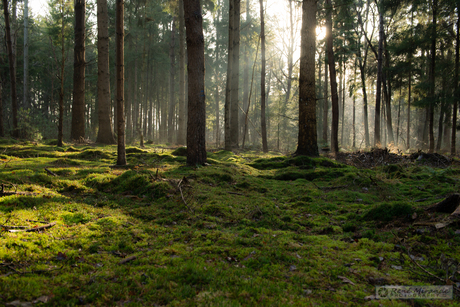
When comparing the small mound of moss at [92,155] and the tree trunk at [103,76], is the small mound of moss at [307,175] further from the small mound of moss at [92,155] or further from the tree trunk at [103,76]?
the tree trunk at [103,76]

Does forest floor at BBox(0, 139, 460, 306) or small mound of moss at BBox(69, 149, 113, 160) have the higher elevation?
small mound of moss at BBox(69, 149, 113, 160)

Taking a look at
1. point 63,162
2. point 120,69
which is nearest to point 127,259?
point 120,69

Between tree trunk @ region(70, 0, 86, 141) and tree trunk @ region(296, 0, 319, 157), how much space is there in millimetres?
10609

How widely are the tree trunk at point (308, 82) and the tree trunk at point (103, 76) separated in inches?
375

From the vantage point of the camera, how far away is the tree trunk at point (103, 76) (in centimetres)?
1241

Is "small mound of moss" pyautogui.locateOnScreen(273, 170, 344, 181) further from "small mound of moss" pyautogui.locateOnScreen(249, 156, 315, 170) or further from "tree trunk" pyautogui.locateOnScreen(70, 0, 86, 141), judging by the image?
"tree trunk" pyautogui.locateOnScreen(70, 0, 86, 141)

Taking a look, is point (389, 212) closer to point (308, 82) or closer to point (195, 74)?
point (195, 74)

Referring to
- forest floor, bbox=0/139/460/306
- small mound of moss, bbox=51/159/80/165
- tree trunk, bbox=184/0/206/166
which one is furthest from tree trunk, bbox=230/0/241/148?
forest floor, bbox=0/139/460/306

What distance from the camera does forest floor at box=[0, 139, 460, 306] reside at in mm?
2150

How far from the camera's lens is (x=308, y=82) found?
9148 millimetres

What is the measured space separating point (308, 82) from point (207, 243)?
7661 millimetres

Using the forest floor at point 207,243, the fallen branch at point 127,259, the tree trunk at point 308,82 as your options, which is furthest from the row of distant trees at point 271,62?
the fallen branch at point 127,259

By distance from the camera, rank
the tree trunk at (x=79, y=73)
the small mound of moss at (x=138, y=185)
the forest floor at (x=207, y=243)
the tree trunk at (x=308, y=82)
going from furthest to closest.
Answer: the tree trunk at (x=79, y=73) < the tree trunk at (x=308, y=82) < the small mound of moss at (x=138, y=185) < the forest floor at (x=207, y=243)

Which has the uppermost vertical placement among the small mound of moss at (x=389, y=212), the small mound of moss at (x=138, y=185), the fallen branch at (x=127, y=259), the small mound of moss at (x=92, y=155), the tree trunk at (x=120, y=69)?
the tree trunk at (x=120, y=69)
